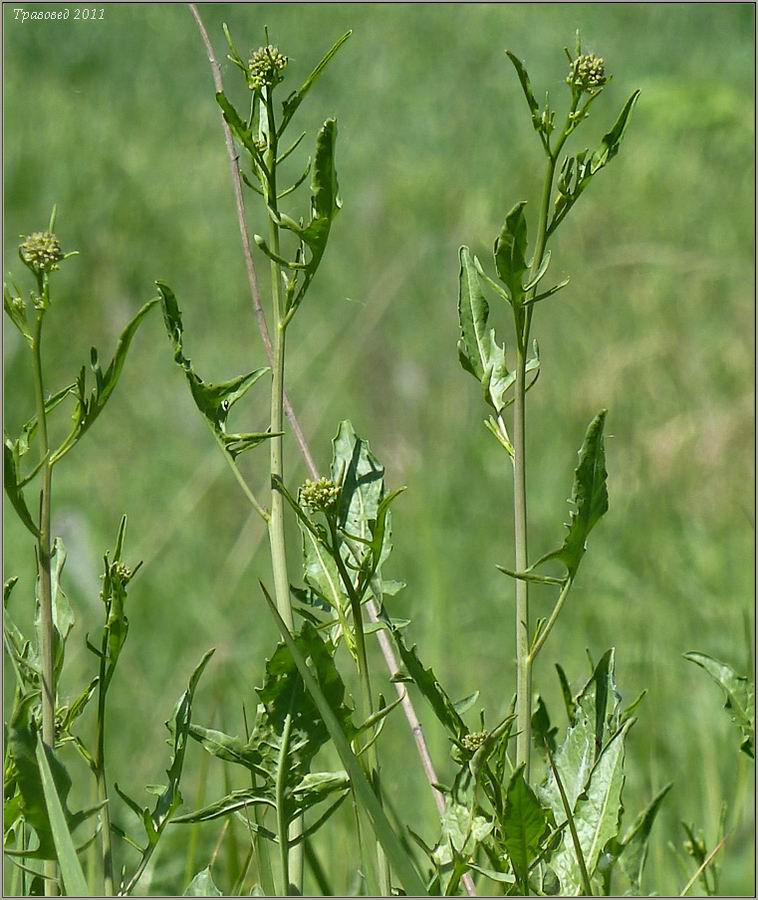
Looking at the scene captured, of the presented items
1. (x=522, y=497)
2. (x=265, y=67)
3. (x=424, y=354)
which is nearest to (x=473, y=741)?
(x=522, y=497)

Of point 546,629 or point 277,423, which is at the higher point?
point 277,423

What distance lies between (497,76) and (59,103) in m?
1.94

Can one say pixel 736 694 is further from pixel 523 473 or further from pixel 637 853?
pixel 523 473

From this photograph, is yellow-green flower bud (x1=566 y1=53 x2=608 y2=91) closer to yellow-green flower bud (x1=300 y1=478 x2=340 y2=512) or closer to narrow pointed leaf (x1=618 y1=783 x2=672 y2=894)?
yellow-green flower bud (x1=300 y1=478 x2=340 y2=512)

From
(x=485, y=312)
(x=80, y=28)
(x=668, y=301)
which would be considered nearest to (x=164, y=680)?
(x=668, y=301)

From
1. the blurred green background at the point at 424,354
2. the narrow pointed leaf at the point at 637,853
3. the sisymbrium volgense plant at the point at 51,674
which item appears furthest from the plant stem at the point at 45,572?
the blurred green background at the point at 424,354

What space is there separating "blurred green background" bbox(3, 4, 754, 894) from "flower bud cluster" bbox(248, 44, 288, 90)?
80 centimetres

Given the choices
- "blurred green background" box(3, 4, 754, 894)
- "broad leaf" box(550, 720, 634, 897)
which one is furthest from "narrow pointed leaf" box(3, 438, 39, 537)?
"blurred green background" box(3, 4, 754, 894)

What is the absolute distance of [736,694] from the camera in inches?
42.4

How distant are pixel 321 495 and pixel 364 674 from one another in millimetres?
121

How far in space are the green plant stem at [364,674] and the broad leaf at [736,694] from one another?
1.03ft

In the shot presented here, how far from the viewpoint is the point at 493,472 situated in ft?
11.3

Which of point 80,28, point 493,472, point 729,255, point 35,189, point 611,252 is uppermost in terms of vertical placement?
point 80,28

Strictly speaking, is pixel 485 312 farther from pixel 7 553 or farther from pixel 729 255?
pixel 729 255
